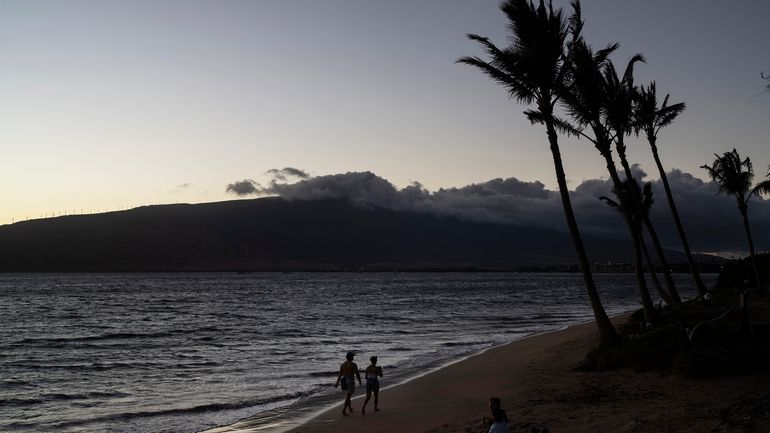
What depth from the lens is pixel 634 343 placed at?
668 inches

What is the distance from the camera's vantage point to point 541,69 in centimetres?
1905

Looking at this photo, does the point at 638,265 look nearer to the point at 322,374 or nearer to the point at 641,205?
the point at 641,205

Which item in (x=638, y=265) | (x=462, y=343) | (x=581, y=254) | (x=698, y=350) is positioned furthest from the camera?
(x=462, y=343)

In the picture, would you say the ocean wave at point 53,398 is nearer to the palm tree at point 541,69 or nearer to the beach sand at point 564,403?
the beach sand at point 564,403

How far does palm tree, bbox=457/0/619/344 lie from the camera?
61.7 feet

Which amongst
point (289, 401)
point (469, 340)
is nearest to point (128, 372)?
point (289, 401)

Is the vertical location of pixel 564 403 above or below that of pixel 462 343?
above

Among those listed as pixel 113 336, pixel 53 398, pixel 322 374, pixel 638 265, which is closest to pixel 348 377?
pixel 322 374

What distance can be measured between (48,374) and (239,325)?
77.1 feet

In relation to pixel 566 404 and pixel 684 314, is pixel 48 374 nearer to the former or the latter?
pixel 566 404

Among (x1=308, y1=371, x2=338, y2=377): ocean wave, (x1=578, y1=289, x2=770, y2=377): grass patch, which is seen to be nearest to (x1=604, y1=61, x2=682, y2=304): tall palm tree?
(x1=578, y1=289, x2=770, y2=377): grass patch

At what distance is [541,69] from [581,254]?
19.0ft

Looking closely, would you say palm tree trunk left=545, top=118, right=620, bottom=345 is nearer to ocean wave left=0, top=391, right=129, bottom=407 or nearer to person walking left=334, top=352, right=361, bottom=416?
person walking left=334, top=352, right=361, bottom=416

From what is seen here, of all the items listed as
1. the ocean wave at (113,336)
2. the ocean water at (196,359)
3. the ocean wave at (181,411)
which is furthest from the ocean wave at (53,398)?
the ocean wave at (113,336)
